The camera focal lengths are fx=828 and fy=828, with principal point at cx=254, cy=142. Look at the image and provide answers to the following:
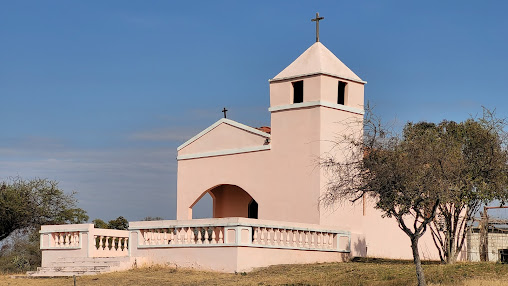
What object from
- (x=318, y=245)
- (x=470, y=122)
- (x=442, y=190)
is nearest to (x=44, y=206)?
(x=318, y=245)

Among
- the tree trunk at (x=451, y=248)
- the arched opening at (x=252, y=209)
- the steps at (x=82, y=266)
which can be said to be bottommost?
the steps at (x=82, y=266)

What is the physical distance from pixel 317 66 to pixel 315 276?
29.8ft

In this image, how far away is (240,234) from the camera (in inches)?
939

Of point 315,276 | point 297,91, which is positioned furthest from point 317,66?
point 315,276

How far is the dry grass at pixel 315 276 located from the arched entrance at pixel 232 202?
8.59 m

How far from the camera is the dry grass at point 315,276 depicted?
20.9m

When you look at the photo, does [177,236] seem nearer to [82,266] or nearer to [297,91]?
[82,266]

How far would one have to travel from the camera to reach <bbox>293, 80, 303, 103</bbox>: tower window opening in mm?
29009

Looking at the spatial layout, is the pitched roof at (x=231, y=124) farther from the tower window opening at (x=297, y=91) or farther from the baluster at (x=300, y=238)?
the baluster at (x=300, y=238)

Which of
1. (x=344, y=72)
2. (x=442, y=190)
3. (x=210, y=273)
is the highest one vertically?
(x=344, y=72)

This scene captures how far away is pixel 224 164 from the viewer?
31.1 m

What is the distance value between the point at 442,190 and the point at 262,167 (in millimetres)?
10609

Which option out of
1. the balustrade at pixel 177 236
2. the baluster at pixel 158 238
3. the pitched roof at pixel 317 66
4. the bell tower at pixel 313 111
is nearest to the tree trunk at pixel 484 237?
the bell tower at pixel 313 111

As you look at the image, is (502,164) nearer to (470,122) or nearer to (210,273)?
(470,122)
